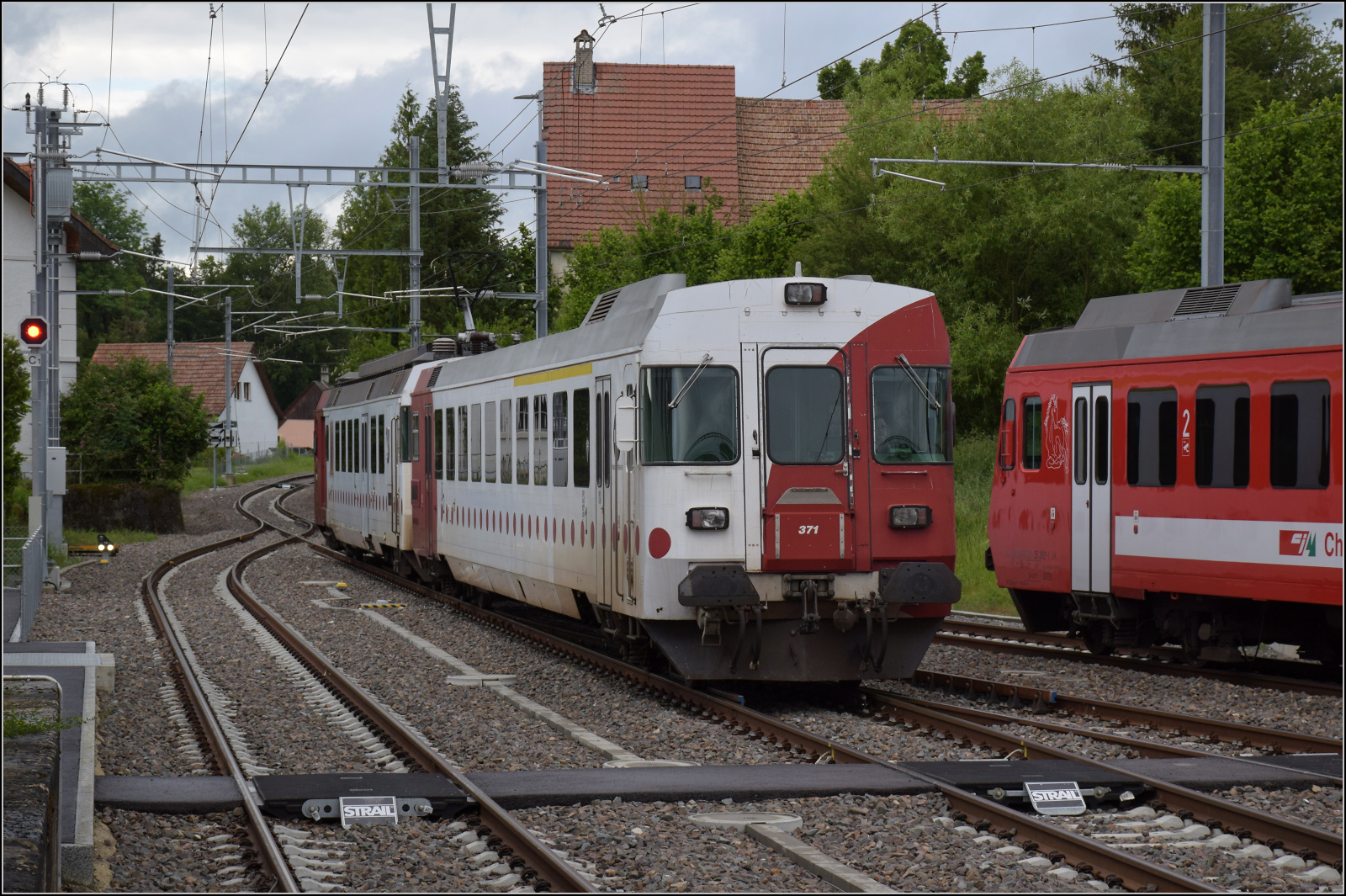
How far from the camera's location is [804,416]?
455 inches

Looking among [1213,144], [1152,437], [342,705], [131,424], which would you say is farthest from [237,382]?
[1152,437]

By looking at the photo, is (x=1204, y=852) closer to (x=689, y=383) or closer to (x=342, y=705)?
(x=689, y=383)

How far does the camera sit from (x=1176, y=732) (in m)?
10.3

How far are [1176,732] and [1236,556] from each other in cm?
262

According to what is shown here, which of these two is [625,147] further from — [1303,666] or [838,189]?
[1303,666]

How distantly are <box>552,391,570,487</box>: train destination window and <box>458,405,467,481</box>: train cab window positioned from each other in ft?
14.9

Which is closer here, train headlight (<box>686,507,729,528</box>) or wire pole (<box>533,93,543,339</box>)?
train headlight (<box>686,507,729,528</box>)

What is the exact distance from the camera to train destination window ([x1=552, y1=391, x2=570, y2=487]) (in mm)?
14016

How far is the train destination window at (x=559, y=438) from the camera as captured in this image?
14016 millimetres

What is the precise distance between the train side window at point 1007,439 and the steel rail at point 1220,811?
19.9 ft

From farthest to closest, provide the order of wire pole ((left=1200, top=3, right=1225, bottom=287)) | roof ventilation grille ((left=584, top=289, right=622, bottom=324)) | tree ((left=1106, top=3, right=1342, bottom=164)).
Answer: tree ((left=1106, top=3, right=1342, bottom=164)) < wire pole ((left=1200, top=3, right=1225, bottom=287)) < roof ventilation grille ((left=584, top=289, right=622, bottom=324))

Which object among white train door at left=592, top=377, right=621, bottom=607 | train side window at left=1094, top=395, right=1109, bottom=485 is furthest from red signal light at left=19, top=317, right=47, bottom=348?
train side window at left=1094, top=395, right=1109, bottom=485

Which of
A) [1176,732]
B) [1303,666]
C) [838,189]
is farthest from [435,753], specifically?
[838,189]

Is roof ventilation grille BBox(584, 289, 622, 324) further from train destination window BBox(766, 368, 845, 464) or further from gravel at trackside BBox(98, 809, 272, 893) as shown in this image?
gravel at trackside BBox(98, 809, 272, 893)
